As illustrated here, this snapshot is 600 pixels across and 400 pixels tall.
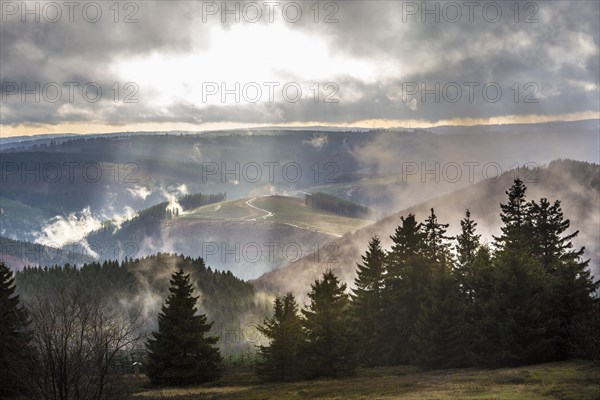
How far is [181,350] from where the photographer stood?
234 feet

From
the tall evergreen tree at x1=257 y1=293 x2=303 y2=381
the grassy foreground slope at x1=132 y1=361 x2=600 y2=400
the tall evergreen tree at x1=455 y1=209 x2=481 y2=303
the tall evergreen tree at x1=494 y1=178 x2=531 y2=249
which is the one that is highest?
the tall evergreen tree at x1=494 y1=178 x2=531 y2=249

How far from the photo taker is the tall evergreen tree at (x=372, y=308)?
8100cm

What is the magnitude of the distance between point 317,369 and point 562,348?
24.6 meters

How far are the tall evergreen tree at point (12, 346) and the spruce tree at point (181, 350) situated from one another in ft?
51.8

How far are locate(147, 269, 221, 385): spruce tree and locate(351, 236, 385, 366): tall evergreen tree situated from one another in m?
18.4

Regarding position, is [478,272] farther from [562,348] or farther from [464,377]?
[464,377]

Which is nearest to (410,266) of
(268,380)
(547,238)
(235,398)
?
(547,238)

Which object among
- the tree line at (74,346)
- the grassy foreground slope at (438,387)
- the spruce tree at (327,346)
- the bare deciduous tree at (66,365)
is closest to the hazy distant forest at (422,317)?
the spruce tree at (327,346)

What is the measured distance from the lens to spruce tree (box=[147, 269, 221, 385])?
70.8 meters

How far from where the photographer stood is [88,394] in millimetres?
34219

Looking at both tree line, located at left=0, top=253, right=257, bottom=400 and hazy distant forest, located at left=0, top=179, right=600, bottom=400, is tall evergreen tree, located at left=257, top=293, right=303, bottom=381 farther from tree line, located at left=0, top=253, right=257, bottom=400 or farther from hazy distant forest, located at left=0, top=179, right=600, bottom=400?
tree line, located at left=0, top=253, right=257, bottom=400

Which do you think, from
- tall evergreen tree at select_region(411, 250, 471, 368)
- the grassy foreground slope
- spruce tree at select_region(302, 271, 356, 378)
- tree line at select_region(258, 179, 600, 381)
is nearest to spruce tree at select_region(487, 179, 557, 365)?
tree line at select_region(258, 179, 600, 381)

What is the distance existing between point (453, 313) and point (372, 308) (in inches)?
575

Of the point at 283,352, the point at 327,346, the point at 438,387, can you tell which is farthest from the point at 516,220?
the point at 438,387
